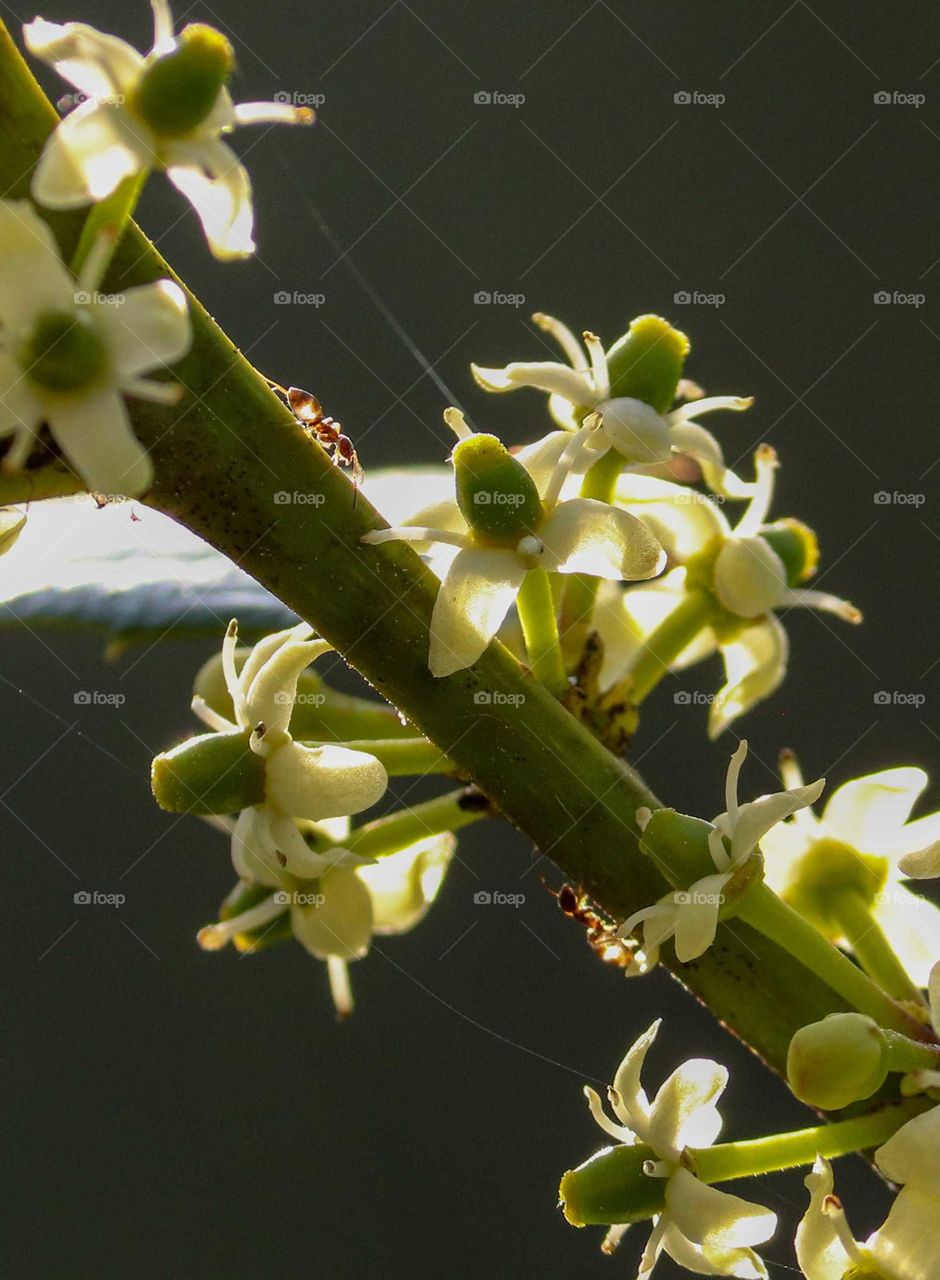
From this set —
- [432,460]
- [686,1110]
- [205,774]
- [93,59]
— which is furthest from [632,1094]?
[432,460]

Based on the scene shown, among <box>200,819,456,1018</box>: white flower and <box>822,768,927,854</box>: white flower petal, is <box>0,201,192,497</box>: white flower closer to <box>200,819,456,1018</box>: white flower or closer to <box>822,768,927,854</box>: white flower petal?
<box>200,819,456,1018</box>: white flower

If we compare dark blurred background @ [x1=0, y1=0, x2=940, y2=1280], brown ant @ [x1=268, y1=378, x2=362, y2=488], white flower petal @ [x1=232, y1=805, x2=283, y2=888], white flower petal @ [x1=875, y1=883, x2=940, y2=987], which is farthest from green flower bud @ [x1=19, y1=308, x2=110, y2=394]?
dark blurred background @ [x1=0, y1=0, x2=940, y2=1280]

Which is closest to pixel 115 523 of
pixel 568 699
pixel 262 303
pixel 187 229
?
pixel 568 699

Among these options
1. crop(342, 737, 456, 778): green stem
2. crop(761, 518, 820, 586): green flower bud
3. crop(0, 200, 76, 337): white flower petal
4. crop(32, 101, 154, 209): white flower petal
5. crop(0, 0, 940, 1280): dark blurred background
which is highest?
crop(32, 101, 154, 209): white flower petal

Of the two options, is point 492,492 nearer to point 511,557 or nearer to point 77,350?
point 511,557

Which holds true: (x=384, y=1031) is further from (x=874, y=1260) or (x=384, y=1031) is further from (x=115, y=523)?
(x=874, y=1260)

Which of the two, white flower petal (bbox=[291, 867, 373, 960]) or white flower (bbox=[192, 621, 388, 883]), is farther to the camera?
white flower petal (bbox=[291, 867, 373, 960])

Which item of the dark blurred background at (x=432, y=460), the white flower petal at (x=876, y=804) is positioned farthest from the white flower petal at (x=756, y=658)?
the dark blurred background at (x=432, y=460)
